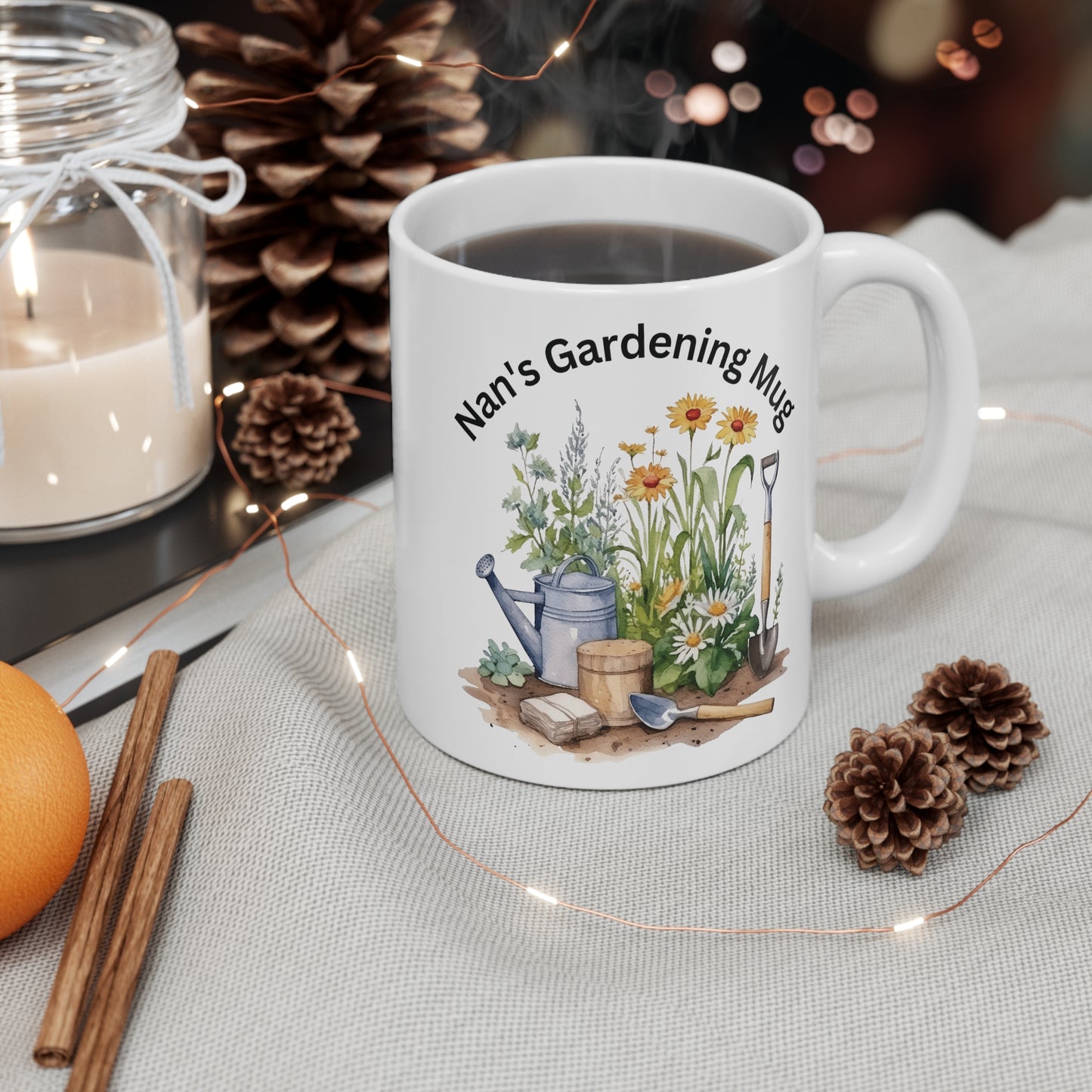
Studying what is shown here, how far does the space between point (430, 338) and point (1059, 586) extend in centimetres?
37

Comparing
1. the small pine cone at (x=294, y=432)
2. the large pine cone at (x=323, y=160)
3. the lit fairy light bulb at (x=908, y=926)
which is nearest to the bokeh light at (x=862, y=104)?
the large pine cone at (x=323, y=160)

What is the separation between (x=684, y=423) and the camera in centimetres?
50

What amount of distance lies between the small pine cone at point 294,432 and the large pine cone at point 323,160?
0.07 metres

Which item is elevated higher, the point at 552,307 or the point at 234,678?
the point at 552,307

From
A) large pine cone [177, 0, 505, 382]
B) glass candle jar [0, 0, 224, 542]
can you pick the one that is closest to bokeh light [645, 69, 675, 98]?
large pine cone [177, 0, 505, 382]

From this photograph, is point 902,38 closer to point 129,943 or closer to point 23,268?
point 23,268

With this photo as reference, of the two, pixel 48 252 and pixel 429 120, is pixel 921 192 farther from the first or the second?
pixel 48 252

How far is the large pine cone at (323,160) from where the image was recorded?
2.73ft

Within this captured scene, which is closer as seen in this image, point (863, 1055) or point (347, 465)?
point (863, 1055)

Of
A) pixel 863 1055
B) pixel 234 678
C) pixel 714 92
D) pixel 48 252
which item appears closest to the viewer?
pixel 863 1055

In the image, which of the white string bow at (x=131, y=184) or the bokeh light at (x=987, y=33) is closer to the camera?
the white string bow at (x=131, y=184)

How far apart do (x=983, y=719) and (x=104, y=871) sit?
0.36m

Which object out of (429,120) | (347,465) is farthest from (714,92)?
(347,465)

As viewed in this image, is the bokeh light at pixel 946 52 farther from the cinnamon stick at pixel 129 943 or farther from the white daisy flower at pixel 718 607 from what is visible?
the cinnamon stick at pixel 129 943
